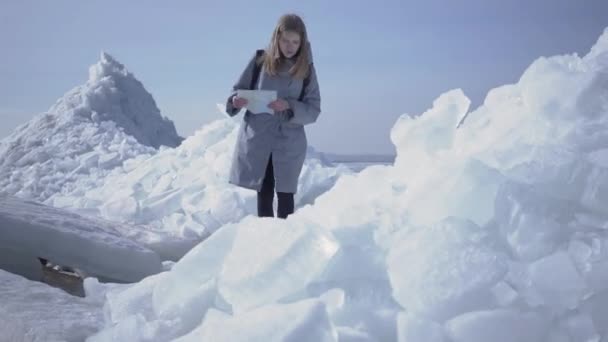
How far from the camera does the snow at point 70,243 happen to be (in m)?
2.89

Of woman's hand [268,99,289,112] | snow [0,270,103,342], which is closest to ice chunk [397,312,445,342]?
snow [0,270,103,342]

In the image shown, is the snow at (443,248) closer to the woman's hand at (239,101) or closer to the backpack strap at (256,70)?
the woman's hand at (239,101)

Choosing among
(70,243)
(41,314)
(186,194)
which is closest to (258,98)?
(70,243)

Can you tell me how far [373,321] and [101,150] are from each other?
9971 millimetres

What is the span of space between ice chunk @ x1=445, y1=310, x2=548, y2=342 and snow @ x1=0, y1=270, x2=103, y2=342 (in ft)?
4.15

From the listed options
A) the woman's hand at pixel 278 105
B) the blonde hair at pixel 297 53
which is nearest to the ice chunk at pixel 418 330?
the woman's hand at pixel 278 105

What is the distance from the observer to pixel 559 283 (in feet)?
5.17

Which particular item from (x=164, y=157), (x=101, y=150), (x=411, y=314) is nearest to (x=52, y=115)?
(x=101, y=150)

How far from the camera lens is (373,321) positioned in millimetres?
1597

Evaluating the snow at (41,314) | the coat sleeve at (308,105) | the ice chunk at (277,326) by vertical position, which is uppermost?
the coat sleeve at (308,105)

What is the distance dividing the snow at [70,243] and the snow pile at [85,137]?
6.03 meters

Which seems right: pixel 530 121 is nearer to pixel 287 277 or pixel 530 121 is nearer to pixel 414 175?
pixel 414 175

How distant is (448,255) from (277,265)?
55cm

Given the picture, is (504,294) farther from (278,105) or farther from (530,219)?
(278,105)
